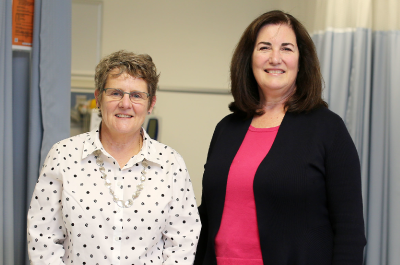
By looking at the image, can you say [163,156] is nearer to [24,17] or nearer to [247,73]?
[247,73]

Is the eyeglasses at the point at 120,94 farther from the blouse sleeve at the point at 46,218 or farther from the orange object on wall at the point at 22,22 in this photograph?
the orange object on wall at the point at 22,22

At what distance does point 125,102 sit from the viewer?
1.30 meters

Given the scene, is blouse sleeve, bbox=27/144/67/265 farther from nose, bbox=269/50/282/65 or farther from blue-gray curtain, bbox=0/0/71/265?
nose, bbox=269/50/282/65

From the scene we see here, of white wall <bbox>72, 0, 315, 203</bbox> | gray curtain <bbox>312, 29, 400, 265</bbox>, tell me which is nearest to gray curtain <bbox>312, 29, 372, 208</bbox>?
gray curtain <bbox>312, 29, 400, 265</bbox>

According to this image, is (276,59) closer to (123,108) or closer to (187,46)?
(123,108)

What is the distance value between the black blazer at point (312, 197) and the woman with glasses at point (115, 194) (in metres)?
0.30

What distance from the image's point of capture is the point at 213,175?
4.87 ft

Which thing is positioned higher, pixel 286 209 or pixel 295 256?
pixel 286 209

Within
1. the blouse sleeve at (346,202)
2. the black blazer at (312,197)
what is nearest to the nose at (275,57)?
the black blazer at (312,197)

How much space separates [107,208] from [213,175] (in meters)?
0.42

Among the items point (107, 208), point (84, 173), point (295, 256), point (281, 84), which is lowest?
point (295, 256)

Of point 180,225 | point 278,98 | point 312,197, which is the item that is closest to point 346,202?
point 312,197

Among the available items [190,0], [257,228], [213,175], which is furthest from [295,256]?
[190,0]
